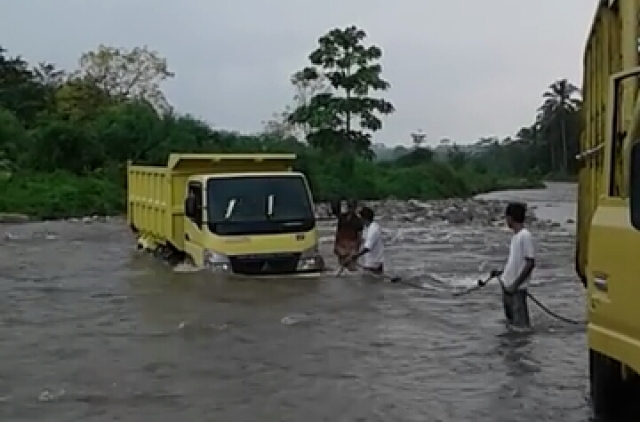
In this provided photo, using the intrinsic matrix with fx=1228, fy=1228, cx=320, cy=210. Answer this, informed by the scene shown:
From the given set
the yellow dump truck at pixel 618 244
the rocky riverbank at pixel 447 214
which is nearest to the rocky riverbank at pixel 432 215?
the rocky riverbank at pixel 447 214

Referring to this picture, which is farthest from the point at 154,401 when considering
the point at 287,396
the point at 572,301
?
the point at 572,301

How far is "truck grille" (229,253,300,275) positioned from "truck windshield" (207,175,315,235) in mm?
371

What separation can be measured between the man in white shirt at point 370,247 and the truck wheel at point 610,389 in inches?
348

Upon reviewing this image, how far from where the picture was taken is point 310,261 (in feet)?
60.4

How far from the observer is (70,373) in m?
11.3

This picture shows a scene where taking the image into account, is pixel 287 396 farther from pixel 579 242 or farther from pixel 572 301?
pixel 572 301

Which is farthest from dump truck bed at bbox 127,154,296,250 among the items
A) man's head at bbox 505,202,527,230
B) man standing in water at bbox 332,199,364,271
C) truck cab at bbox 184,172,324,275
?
man's head at bbox 505,202,527,230

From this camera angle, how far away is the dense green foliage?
53.0m

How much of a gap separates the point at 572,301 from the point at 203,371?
27.3ft

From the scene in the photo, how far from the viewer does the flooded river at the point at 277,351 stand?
966 centimetres

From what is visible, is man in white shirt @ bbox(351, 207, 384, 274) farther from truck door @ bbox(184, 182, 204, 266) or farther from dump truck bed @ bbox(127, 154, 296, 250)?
dump truck bed @ bbox(127, 154, 296, 250)

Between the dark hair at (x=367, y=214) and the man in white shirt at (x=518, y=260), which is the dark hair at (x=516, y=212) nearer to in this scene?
the man in white shirt at (x=518, y=260)

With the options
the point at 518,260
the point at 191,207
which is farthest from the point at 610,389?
the point at 191,207

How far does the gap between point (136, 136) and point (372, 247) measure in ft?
136
